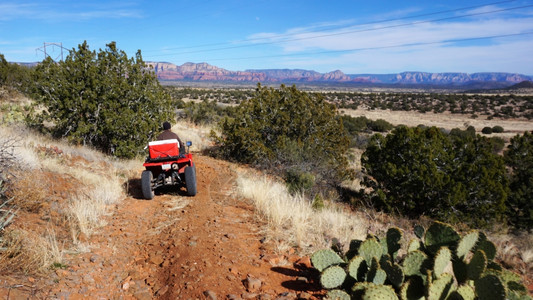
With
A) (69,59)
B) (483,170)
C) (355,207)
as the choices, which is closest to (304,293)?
(355,207)

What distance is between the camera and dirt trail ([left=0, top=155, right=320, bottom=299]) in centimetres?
367

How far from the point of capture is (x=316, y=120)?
1316 cm

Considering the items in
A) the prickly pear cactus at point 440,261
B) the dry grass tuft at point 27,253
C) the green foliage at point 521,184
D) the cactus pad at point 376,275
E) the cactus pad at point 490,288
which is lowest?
the green foliage at point 521,184

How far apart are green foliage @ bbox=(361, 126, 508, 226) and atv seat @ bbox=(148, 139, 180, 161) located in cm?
621

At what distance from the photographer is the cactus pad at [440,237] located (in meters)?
3.54

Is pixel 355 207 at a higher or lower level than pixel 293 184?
lower

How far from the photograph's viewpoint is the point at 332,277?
344 centimetres

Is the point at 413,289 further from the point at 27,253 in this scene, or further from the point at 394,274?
the point at 27,253

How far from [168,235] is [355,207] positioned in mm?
6691

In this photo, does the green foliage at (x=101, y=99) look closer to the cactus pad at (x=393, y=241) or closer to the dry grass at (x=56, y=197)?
the dry grass at (x=56, y=197)

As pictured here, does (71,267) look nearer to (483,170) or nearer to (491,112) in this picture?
(483,170)

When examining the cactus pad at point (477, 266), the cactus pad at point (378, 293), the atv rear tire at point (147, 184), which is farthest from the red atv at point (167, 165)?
the cactus pad at point (477, 266)

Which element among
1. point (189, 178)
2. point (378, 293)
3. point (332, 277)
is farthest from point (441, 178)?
point (378, 293)

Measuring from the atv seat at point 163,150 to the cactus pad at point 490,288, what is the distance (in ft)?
20.7
